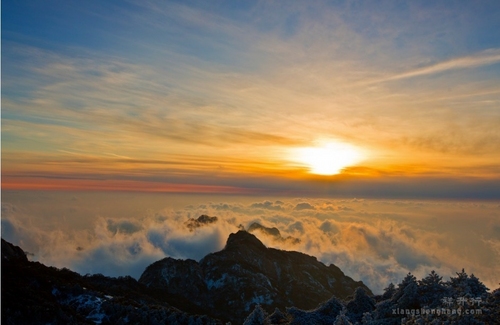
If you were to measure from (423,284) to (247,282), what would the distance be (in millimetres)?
156451

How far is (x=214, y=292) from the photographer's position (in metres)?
183

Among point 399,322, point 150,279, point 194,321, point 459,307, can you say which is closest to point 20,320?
point 194,321

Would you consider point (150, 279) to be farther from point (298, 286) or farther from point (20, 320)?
point (20, 320)

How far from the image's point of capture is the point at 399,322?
109 feet

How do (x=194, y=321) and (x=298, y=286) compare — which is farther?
(x=298, y=286)

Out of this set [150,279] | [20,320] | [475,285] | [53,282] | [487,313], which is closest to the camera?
[487,313]

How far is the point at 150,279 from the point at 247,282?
52.7 m

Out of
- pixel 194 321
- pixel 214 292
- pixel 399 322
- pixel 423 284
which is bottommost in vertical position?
pixel 214 292

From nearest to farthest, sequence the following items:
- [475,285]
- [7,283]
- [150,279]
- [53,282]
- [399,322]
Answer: [399,322]
[475,285]
[7,283]
[53,282]
[150,279]

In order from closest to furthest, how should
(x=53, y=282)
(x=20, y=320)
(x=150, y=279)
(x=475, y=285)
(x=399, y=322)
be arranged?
(x=399, y=322), (x=475, y=285), (x=20, y=320), (x=53, y=282), (x=150, y=279)

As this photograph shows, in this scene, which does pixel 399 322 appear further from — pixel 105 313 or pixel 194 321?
pixel 105 313

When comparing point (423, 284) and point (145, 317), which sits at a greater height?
point (423, 284)

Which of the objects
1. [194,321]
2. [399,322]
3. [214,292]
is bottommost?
Result: [214,292]

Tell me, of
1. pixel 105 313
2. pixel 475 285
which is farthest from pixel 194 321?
pixel 475 285
